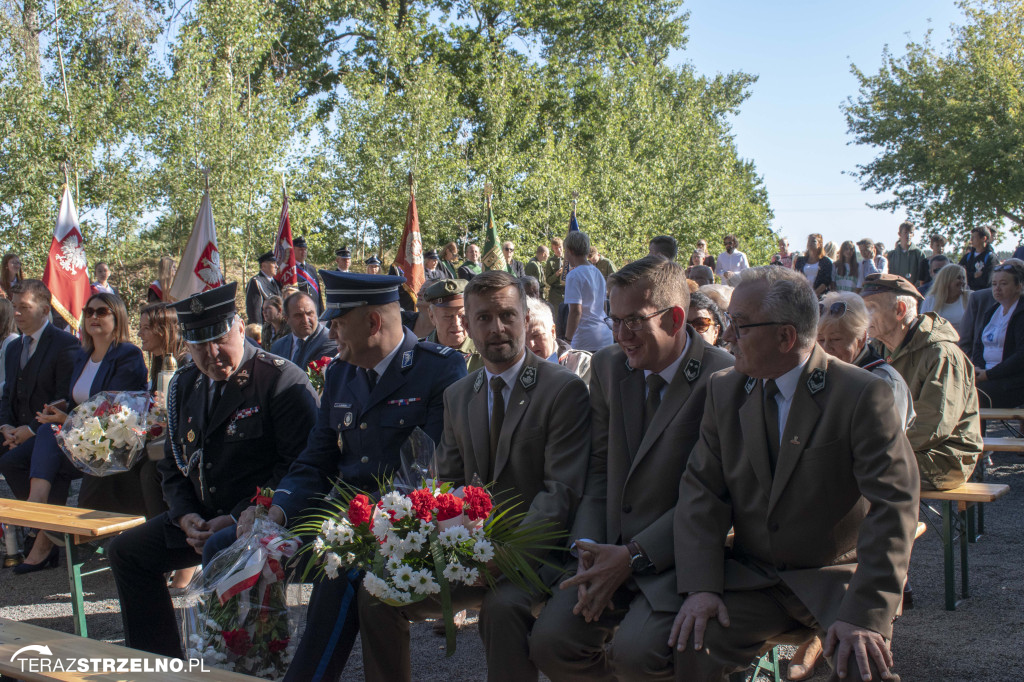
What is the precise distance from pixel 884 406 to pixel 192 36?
735 inches

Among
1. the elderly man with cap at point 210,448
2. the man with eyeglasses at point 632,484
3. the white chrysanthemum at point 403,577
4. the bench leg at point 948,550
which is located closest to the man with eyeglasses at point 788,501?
the man with eyeglasses at point 632,484

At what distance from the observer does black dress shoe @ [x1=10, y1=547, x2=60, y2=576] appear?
238 inches

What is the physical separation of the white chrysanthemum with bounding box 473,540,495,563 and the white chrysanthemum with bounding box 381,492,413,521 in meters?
0.25

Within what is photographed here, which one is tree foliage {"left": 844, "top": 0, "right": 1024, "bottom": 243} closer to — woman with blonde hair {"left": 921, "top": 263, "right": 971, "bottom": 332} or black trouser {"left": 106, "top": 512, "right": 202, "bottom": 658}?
woman with blonde hair {"left": 921, "top": 263, "right": 971, "bottom": 332}

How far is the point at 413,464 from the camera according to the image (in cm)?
341

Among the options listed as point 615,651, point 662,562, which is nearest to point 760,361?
point 662,562

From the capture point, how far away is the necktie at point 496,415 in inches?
141

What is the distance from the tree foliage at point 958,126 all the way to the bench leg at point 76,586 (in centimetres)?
2415

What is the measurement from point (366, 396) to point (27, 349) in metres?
3.98

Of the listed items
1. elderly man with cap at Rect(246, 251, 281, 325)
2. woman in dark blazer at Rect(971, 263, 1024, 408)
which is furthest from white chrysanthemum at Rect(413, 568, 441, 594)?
elderly man with cap at Rect(246, 251, 281, 325)

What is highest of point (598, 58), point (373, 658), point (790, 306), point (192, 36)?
point (598, 58)

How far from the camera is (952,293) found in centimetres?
864

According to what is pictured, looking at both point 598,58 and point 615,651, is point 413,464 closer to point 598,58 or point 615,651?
point 615,651

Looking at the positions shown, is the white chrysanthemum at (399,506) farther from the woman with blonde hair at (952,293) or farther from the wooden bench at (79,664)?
the woman with blonde hair at (952,293)
